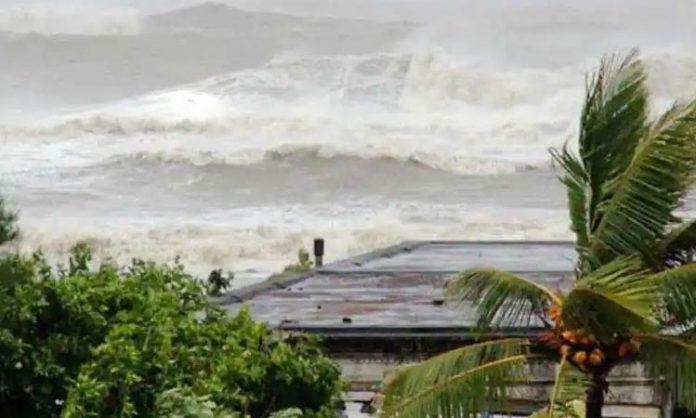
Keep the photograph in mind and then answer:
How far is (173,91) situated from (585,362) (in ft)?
194

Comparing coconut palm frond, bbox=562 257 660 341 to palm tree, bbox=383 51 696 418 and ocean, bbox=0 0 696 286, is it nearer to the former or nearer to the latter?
palm tree, bbox=383 51 696 418

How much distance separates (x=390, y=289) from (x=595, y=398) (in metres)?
7.56

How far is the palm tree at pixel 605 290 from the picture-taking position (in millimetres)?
9125

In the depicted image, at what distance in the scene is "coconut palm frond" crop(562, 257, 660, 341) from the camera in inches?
347

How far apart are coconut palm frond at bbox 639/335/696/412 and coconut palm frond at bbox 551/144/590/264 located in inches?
31.7

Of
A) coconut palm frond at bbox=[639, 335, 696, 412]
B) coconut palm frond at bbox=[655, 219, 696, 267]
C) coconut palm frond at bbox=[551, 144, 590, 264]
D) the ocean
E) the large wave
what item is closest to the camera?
coconut palm frond at bbox=[639, 335, 696, 412]

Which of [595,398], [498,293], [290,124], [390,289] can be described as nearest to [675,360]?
[595,398]

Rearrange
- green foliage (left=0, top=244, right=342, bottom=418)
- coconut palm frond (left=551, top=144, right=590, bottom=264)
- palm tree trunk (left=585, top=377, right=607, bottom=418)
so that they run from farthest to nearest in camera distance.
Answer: coconut palm frond (left=551, top=144, right=590, bottom=264)
palm tree trunk (left=585, top=377, right=607, bottom=418)
green foliage (left=0, top=244, right=342, bottom=418)

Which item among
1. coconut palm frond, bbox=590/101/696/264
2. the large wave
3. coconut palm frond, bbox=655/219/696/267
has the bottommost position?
coconut palm frond, bbox=655/219/696/267

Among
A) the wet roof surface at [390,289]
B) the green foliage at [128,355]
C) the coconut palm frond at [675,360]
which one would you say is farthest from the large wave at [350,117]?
the coconut palm frond at [675,360]

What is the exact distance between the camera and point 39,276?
8789 mm

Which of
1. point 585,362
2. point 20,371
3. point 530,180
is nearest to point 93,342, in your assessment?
point 20,371

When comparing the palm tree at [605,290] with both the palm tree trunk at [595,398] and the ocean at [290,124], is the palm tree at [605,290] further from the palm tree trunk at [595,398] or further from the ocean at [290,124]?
the ocean at [290,124]

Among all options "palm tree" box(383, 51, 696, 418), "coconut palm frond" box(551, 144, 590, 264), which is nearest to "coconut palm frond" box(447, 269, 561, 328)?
"palm tree" box(383, 51, 696, 418)
